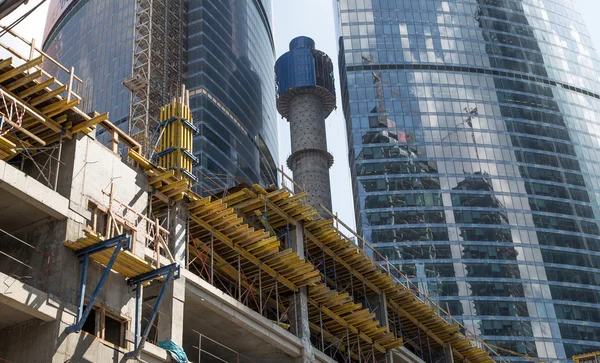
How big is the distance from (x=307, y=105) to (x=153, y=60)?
2196 inches

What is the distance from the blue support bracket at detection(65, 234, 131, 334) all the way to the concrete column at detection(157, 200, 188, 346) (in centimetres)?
401

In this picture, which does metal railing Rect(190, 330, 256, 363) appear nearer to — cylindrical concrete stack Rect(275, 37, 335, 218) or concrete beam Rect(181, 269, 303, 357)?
concrete beam Rect(181, 269, 303, 357)

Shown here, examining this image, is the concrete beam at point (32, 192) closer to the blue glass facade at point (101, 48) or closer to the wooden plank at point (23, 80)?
the wooden plank at point (23, 80)

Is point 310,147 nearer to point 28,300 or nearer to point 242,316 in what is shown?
point 242,316

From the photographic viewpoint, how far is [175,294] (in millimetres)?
33688

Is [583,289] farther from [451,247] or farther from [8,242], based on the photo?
[8,242]

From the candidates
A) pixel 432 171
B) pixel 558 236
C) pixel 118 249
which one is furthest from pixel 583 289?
pixel 118 249

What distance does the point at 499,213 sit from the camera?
127m

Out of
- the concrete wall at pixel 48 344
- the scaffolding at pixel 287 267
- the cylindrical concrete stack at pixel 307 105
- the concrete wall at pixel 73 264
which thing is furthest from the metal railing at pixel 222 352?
Answer: the cylindrical concrete stack at pixel 307 105

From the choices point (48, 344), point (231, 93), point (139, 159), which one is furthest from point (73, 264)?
point (231, 93)

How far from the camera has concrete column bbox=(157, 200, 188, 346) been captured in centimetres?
3300

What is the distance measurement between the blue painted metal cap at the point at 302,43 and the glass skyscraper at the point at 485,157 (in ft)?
48.8

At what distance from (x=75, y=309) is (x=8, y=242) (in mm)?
4261

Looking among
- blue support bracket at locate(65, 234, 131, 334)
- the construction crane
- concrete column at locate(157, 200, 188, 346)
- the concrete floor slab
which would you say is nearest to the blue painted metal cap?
the construction crane
